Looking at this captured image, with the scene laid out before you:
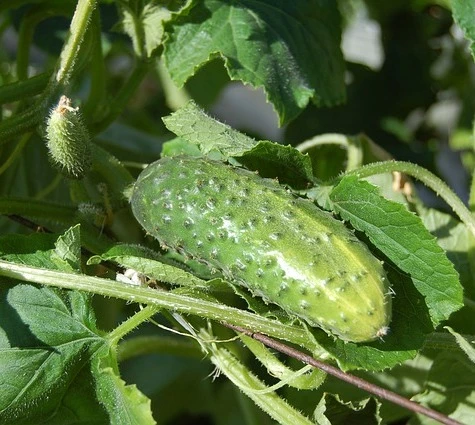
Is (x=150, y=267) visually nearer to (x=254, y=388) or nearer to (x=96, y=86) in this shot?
(x=254, y=388)

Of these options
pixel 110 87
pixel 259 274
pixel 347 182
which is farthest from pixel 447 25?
pixel 259 274

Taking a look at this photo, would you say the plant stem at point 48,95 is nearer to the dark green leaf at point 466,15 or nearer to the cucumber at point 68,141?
the cucumber at point 68,141

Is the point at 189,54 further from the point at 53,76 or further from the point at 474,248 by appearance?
the point at 474,248

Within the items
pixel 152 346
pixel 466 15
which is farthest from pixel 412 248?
pixel 152 346

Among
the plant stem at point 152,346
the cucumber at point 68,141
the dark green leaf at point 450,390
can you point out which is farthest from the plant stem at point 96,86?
the dark green leaf at point 450,390

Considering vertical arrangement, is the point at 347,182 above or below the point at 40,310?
above
